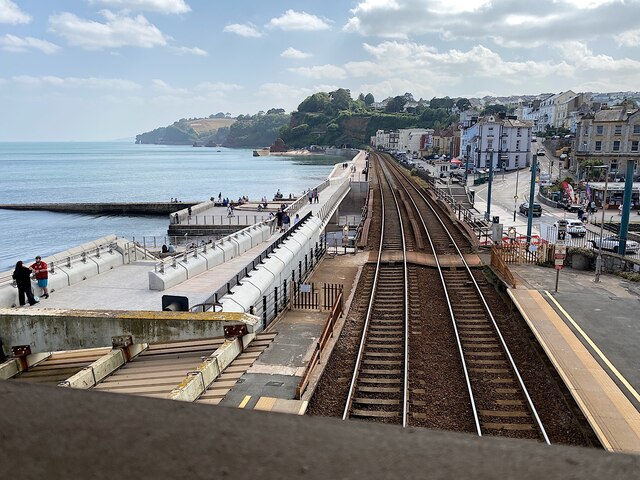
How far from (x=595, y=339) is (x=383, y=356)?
5.58 meters

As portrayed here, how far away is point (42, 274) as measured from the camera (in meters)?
14.0

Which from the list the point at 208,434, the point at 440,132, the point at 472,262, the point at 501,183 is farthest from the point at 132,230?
the point at 440,132

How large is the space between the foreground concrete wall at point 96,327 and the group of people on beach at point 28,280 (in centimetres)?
179

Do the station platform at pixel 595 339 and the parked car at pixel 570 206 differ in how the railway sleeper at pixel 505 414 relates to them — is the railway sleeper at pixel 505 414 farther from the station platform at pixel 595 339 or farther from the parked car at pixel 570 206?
the parked car at pixel 570 206

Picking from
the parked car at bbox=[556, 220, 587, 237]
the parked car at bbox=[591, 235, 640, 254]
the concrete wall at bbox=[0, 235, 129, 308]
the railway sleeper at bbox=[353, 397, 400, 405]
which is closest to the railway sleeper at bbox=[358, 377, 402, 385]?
the railway sleeper at bbox=[353, 397, 400, 405]

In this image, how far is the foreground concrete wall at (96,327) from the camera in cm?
1088

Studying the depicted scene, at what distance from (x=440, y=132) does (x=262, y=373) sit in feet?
463

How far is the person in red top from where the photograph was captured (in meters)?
13.8

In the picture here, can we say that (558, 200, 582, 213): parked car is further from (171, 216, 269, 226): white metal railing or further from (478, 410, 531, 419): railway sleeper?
(478, 410, 531, 419): railway sleeper

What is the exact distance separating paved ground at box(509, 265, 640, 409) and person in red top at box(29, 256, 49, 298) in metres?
13.8

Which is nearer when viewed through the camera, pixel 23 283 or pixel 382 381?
pixel 382 381

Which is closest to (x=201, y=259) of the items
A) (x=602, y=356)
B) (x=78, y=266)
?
(x=78, y=266)

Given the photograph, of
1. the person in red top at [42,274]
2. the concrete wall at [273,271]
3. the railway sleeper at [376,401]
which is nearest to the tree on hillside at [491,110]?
the concrete wall at [273,271]

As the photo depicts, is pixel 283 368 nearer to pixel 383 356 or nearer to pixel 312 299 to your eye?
pixel 383 356
